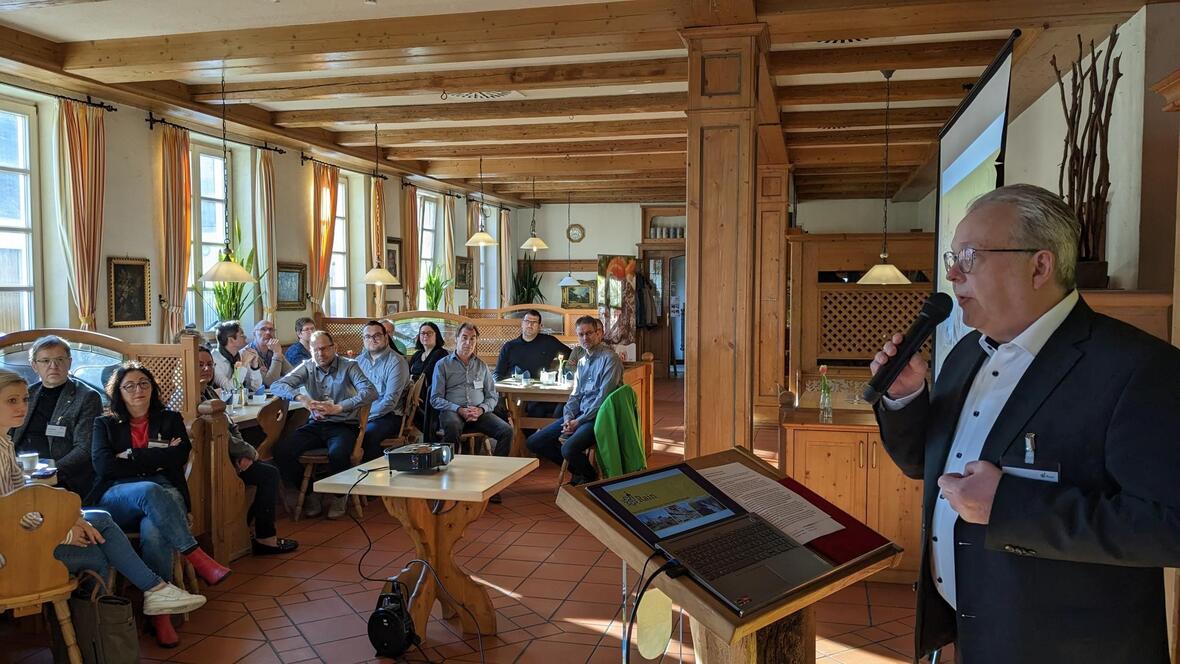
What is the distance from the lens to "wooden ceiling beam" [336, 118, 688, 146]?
29.5ft

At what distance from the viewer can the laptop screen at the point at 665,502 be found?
5.57ft

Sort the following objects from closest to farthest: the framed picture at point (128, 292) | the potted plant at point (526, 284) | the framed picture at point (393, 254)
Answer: the framed picture at point (128, 292) < the framed picture at point (393, 254) < the potted plant at point (526, 284)

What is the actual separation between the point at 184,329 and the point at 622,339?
8.31 m

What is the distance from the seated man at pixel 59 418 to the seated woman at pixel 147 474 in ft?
0.35

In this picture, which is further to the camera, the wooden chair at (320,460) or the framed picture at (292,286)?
the framed picture at (292,286)

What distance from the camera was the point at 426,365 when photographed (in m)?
7.42

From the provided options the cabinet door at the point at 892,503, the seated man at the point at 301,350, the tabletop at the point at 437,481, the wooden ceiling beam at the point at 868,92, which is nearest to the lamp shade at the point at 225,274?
the seated man at the point at 301,350

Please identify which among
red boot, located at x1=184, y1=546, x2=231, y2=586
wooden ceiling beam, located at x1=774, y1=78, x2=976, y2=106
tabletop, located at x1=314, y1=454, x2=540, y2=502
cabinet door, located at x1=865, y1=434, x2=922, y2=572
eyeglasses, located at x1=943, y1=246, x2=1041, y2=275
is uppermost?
wooden ceiling beam, located at x1=774, y1=78, x2=976, y2=106

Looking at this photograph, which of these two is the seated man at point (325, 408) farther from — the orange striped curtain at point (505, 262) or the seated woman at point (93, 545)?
the orange striped curtain at point (505, 262)

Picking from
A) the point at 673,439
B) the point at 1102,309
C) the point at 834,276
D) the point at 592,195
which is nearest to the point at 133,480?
the point at 1102,309

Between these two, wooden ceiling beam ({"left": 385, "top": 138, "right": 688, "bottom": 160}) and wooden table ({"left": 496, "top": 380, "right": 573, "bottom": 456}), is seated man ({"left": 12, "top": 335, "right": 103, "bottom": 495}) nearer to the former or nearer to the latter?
wooden table ({"left": 496, "top": 380, "right": 573, "bottom": 456})

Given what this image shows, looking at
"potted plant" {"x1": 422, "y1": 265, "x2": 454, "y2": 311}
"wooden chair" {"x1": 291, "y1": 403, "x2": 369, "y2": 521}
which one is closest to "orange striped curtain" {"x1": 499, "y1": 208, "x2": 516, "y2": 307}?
"potted plant" {"x1": 422, "y1": 265, "x2": 454, "y2": 311}

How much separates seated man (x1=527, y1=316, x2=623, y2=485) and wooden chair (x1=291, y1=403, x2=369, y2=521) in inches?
52.0

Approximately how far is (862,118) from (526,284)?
9.15 m
